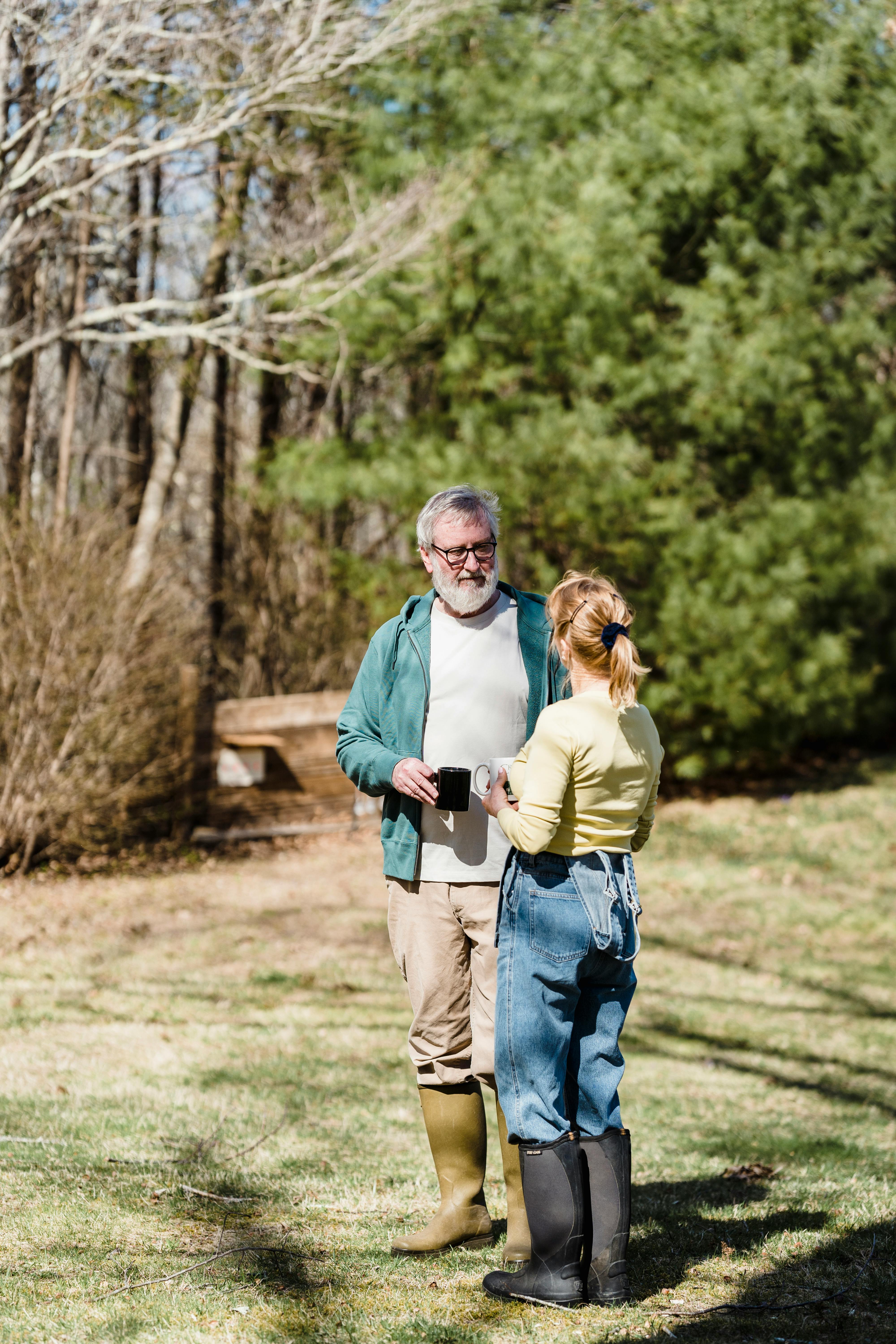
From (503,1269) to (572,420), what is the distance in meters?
8.94

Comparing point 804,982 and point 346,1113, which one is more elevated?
point 346,1113

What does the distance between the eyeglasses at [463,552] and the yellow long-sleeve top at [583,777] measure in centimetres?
56

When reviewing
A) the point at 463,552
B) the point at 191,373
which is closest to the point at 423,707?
the point at 463,552

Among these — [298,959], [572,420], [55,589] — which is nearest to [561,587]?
[298,959]

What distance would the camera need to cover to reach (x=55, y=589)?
28.6 feet

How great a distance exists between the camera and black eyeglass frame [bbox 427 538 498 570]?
3396 millimetres

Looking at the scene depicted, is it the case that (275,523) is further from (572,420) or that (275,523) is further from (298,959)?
(298,959)

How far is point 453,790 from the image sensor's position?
3.21 m

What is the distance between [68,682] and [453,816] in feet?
19.5

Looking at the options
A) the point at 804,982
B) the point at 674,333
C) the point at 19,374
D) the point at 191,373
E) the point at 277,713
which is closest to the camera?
the point at 804,982

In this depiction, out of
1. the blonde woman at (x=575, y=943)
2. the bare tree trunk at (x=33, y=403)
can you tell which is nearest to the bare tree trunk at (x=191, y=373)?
Result: the bare tree trunk at (x=33, y=403)

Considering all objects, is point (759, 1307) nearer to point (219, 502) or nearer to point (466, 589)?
point (466, 589)

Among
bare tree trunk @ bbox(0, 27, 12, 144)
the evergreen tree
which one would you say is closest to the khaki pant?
bare tree trunk @ bbox(0, 27, 12, 144)

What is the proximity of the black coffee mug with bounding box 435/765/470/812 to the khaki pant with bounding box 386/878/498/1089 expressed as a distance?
0.30 meters
